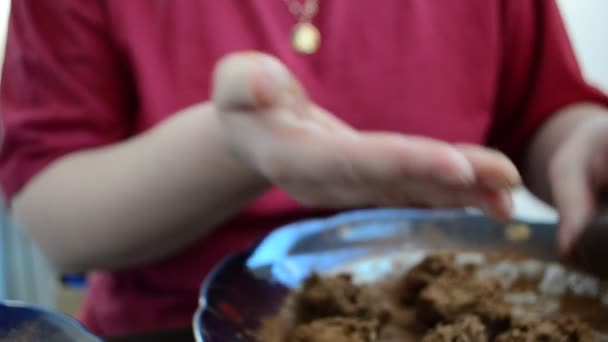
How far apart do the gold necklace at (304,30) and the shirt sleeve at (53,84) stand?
0.13 metres

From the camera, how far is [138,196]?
1.54ft

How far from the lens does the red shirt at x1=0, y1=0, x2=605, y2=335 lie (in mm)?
522

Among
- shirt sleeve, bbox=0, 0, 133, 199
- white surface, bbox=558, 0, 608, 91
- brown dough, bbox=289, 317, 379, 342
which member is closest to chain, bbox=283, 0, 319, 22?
shirt sleeve, bbox=0, 0, 133, 199

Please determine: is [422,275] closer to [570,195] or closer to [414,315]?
[414,315]

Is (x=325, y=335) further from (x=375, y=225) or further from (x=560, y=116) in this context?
(x=560, y=116)

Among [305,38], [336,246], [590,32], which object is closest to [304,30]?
[305,38]

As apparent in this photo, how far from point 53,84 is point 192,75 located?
91 mm

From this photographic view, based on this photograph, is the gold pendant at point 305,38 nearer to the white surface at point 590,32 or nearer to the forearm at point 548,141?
the forearm at point 548,141

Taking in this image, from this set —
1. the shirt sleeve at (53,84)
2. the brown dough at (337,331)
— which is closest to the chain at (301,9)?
the shirt sleeve at (53,84)

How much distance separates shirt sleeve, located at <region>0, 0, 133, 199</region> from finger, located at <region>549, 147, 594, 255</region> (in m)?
0.31

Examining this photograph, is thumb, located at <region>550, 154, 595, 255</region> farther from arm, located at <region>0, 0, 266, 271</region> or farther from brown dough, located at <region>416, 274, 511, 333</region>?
arm, located at <region>0, 0, 266, 271</region>

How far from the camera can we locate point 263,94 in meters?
0.30

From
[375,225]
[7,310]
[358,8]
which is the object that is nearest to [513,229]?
[375,225]

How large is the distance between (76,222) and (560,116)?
38cm
